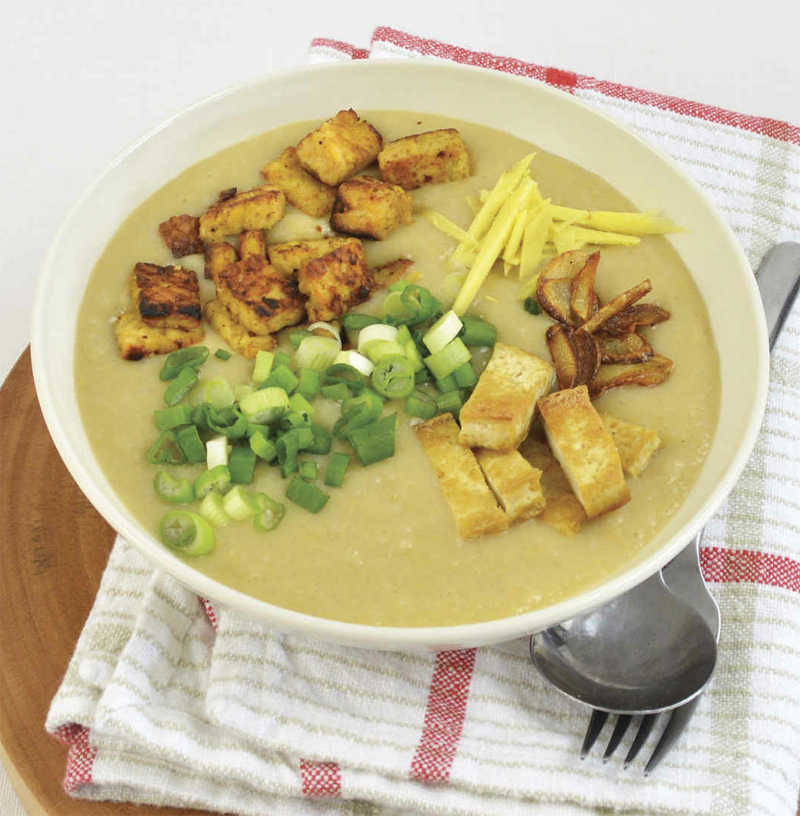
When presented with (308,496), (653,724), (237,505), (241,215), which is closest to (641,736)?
(653,724)

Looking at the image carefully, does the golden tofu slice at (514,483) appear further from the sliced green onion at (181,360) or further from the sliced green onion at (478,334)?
the sliced green onion at (181,360)

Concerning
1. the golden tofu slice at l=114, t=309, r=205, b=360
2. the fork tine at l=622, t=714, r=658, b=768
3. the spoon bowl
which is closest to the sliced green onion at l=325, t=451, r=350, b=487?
the golden tofu slice at l=114, t=309, r=205, b=360

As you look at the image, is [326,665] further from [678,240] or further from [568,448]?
[678,240]

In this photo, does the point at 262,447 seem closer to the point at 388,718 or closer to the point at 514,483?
the point at 514,483

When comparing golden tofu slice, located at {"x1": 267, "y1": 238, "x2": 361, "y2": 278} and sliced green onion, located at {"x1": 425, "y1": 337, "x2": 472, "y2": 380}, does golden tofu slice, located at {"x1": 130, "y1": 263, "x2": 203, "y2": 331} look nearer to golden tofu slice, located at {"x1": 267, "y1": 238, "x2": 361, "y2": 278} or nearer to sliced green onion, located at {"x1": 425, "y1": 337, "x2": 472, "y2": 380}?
golden tofu slice, located at {"x1": 267, "y1": 238, "x2": 361, "y2": 278}

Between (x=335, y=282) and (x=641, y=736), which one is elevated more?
(x=335, y=282)

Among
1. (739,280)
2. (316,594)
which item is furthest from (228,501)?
(739,280)
